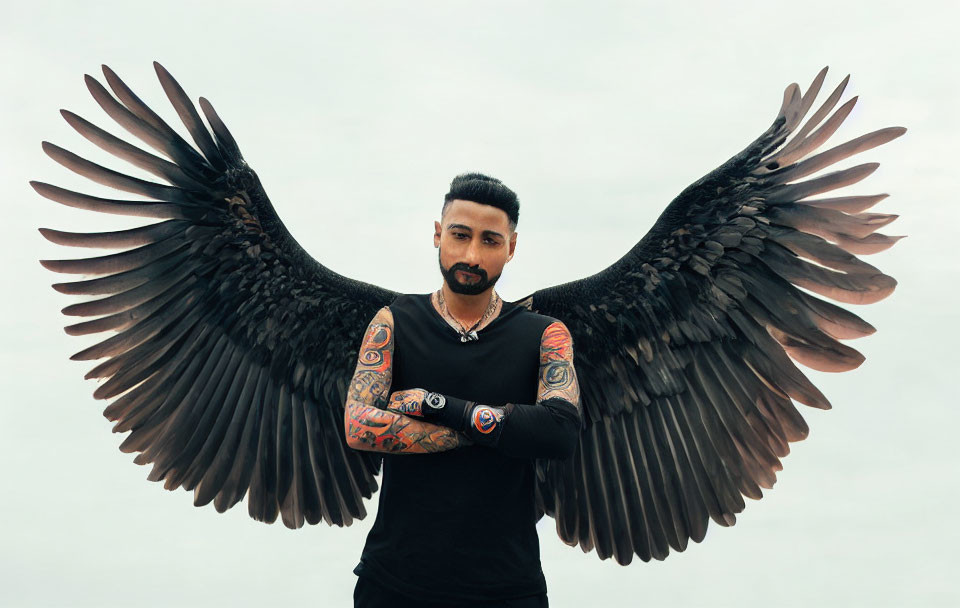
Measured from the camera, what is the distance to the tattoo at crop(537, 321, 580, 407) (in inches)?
165

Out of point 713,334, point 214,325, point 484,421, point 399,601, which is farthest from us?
point 214,325

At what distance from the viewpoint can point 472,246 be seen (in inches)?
165

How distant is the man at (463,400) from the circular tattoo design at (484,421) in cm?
13

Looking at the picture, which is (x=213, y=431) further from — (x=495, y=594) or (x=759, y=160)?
(x=759, y=160)

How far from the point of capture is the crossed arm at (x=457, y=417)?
394cm

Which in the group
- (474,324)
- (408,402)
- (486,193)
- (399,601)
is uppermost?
(486,193)

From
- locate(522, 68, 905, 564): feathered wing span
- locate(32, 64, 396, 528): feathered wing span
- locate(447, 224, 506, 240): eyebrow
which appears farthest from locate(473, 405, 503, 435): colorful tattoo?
locate(32, 64, 396, 528): feathered wing span

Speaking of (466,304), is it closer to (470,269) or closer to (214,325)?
(470,269)

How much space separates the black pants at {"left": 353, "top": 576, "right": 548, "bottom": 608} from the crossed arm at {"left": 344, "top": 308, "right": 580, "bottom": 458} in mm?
707

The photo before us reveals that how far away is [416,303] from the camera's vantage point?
4.44 metres

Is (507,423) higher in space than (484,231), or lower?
lower

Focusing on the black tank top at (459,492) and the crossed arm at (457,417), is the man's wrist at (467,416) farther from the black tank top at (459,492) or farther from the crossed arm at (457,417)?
the black tank top at (459,492)

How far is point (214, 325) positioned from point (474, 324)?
162 centimetres

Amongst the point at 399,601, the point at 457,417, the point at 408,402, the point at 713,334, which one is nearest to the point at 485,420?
the point at 457,417
